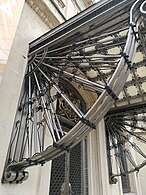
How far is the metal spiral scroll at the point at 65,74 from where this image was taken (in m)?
1.06

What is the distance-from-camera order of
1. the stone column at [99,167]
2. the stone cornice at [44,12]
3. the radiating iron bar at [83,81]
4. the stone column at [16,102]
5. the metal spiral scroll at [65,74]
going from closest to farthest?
the metal spiral scroll at [65,74], the radiating iron bar at [83,81], the stone column at [16,102], the stone cornice at [44,12], the stone column at [99,167]

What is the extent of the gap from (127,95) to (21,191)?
2.12 m

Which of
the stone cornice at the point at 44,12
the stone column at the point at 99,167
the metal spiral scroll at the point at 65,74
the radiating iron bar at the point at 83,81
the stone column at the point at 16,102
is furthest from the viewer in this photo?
the stone column at the point at 99,167

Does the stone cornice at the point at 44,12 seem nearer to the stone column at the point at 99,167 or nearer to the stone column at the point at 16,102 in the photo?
the stone column at the point at 16,102

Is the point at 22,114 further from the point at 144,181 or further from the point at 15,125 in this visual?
the point at 144,181

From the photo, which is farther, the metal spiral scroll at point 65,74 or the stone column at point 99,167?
the stone column at point 99,167

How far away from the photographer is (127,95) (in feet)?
9.25

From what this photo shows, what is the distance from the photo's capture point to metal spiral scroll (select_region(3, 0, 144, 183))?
1.06 m

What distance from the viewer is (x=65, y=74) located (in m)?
1.57

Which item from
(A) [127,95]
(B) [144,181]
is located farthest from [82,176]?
(B) [144,181]

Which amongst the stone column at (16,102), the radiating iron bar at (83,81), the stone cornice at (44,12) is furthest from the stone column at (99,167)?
the stone cornice at (44,12)

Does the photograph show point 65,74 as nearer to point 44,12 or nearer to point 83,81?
point 83,81

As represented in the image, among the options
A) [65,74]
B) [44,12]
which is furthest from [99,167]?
[44,12]

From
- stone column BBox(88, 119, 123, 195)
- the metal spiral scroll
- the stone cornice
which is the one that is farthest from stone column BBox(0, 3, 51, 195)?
stone column BBox(88, 119, 123, 195)
